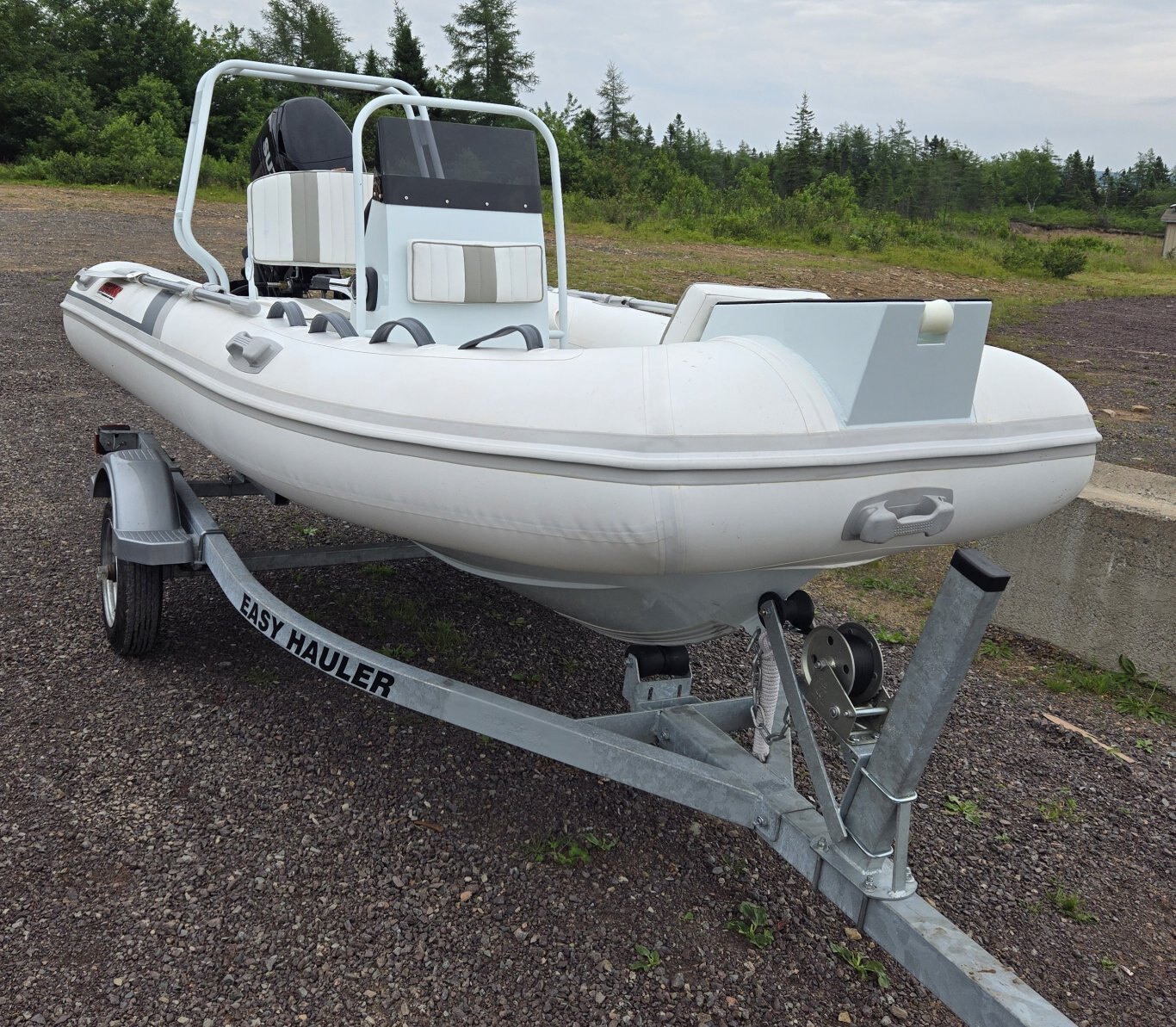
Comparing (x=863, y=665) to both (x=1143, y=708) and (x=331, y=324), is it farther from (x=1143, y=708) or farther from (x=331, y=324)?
(x=1143, y=708)

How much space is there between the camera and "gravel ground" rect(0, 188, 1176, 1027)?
6.28 ft

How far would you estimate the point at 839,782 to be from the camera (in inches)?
105

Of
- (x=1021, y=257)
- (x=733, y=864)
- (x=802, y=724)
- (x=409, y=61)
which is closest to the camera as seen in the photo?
(x=802, y=724)

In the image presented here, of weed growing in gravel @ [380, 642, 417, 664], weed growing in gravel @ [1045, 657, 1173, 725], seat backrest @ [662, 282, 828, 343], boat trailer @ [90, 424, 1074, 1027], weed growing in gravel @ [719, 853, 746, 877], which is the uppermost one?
seat backrest @ [662, 282, 828, 343]

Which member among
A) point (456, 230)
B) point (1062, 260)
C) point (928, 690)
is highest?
point (1062, 260)

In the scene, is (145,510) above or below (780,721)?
above

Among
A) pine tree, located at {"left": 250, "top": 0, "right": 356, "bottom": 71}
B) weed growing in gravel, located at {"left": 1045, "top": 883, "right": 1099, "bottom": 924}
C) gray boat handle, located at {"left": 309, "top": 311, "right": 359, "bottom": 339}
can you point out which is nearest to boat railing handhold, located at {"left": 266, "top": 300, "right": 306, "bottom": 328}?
gray boat handle, located at {"left": 309, "top": 311, "right": 359, "bottom": 339}

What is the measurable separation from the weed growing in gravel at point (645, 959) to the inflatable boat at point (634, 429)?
708 millimetres

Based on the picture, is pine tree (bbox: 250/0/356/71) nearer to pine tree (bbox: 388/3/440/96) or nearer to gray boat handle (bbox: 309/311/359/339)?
pine tree (bbox: 388/3/440/96)

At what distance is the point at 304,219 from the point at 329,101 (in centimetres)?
1996

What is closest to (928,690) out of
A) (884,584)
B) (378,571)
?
(884,584)

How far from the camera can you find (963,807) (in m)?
2.63

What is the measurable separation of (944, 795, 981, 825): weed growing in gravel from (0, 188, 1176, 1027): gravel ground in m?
0.04

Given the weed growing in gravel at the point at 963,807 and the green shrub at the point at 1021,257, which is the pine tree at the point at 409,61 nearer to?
the green shrub at the point at 1021,257
